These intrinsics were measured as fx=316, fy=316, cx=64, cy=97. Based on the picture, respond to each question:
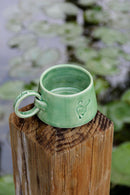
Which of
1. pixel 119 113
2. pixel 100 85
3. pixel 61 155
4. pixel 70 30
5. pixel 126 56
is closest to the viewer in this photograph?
pixel 61 155

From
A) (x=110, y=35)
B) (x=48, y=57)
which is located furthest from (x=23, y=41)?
(x=110, y=35)

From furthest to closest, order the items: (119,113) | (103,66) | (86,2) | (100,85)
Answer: (86,2) → (103,66) → (100,85) → (119,113)

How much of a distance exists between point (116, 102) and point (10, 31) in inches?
39.6

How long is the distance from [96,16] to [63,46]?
48cm

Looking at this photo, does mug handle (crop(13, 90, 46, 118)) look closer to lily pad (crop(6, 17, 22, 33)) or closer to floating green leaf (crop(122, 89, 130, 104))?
floating green leaf (crop(122, 89, 130, 104))

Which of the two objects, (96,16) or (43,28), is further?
(96,16)

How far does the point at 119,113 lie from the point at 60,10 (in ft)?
3.94

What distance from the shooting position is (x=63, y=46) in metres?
2.06

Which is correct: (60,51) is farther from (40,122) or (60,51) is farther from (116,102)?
(40,122)

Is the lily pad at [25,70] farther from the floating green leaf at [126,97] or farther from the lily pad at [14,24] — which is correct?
the floating green leaf at [126,97]

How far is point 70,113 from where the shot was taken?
57 cm

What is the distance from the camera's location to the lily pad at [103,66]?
5.69 ft

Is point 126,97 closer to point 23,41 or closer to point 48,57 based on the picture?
point 48,57

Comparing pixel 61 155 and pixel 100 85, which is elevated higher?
pixel 61 155
